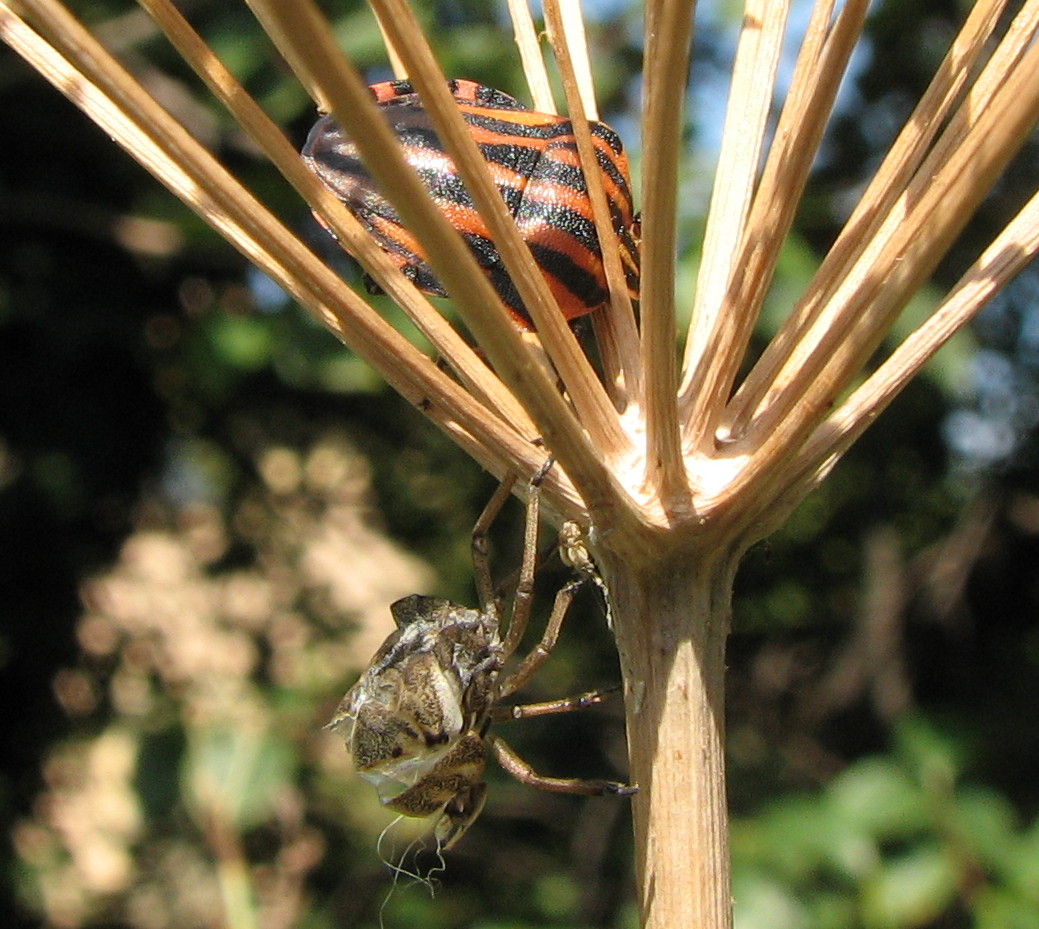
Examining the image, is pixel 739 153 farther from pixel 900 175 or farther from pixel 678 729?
pixel 678 729

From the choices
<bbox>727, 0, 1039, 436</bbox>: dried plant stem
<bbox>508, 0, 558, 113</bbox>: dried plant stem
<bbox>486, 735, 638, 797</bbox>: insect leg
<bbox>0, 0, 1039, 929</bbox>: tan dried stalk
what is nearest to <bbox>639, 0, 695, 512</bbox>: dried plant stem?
<bbox>0, 0, 1039, 929</bbox>: tan dried stalk

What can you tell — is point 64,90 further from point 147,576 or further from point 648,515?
point 147,576

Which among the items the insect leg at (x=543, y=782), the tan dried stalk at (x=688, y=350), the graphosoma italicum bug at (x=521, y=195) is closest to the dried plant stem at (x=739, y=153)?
the tan dried stalk at (x=688, y=350)

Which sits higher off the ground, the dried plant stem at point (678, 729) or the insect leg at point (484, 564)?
the insect leg at point (484, 564)

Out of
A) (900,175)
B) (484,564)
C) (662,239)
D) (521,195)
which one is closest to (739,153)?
(900,175)

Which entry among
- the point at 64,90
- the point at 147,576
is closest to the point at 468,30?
the point at 64,90

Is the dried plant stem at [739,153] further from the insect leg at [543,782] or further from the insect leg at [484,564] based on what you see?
the insect leg at [543,782]

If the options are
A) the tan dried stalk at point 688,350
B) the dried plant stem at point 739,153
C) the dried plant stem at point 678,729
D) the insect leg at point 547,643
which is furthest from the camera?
the insect leg at point 547,643
